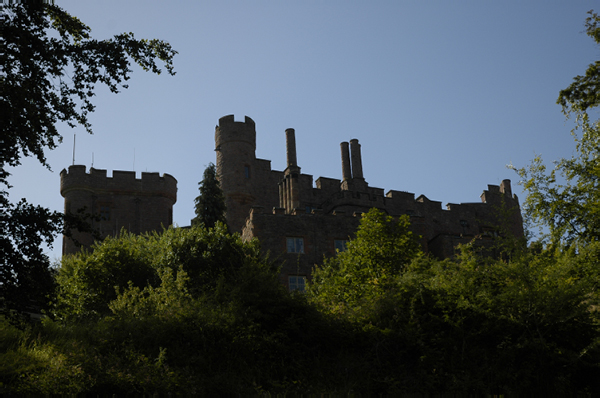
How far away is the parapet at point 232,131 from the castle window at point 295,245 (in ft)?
41.7

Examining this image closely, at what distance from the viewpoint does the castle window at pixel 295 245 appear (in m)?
28.2

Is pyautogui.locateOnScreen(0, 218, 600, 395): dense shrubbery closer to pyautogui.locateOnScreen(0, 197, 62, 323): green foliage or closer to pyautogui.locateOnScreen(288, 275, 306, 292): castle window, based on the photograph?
pyautogui.locateOnScreen(0, 197, 62, 323): green foliage

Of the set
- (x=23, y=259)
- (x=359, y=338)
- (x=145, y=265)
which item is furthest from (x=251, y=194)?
(x=23, y=259)

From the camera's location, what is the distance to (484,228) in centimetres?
3934

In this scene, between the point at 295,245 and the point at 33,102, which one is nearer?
the point at 33,102

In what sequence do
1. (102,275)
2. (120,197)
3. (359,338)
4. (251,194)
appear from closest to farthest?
1. (359,338)
2. (102,275)
3. (251,194)
4. (120,197)

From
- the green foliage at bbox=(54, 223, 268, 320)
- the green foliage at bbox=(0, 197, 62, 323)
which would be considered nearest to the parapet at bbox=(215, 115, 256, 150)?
the green foliage at bbox=(54, 223, 268, 320)

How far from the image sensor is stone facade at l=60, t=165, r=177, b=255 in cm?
3816

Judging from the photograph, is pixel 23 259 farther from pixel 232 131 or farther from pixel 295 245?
pixel 232 131

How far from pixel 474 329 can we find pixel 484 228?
89.7ft

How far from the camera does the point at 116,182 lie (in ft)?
129

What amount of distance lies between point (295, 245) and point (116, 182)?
16982mm

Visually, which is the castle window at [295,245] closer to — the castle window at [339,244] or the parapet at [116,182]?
the castle window at [339,244]

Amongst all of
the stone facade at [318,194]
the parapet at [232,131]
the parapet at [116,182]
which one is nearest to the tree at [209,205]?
the stone facade at [318,194]
